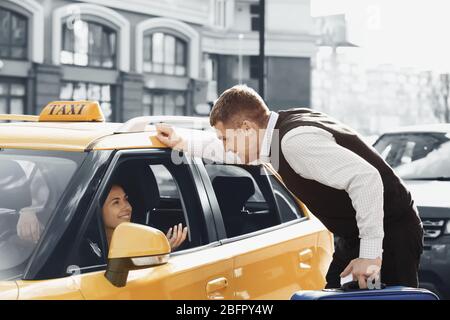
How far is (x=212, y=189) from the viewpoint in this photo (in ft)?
12.5

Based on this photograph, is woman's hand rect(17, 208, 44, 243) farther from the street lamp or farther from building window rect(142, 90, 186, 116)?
the street lamp

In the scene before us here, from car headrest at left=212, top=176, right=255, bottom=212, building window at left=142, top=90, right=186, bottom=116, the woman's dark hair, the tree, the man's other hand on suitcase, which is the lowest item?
the man's other hand on suitcase

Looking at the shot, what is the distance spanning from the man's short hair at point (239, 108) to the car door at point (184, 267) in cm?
31

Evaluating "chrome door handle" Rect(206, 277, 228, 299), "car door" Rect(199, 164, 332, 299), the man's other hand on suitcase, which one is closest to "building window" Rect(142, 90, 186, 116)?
"car door" Rect(199, 164, 332, 299)

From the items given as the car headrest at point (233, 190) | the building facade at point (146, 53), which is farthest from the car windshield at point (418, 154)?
the building facade at point (146, 53)

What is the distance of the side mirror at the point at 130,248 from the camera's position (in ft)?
9.43

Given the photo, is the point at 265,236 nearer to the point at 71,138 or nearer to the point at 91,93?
the point at 71,138

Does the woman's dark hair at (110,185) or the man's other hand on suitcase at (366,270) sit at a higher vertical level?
the woman's dark hair at (110,185)

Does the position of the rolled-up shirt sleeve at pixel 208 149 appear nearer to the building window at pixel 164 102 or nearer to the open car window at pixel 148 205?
the open car window at pixel 148 205

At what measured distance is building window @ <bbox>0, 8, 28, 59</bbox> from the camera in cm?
3812

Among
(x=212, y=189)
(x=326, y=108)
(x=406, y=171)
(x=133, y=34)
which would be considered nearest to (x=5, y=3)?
(x=133, y=34)

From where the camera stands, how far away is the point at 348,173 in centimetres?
346

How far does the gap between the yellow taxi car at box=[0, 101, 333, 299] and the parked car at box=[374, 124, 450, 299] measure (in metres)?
2.13

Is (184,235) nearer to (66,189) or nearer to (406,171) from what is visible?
(66,189)
